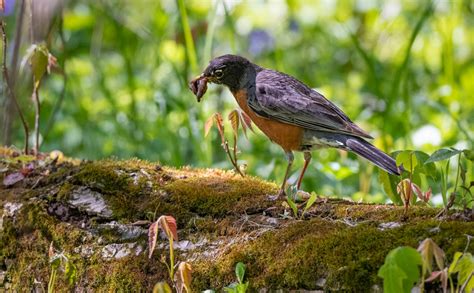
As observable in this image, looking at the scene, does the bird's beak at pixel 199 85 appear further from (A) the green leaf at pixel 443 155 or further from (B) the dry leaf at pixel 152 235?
(A) the green leaf at pixel 443 155

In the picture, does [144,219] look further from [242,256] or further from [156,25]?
[156,25]

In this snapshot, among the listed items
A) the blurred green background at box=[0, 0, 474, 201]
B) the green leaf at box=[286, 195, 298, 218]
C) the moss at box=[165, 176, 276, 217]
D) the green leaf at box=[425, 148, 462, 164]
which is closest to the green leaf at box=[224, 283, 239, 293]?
the green leaf at box=[286, 195, 298, 218]

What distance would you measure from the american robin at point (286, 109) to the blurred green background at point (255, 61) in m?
0.61

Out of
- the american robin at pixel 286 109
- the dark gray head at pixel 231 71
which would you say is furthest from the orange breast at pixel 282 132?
the dark gray head at pixel 231 71

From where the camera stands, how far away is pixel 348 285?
9.70 feet

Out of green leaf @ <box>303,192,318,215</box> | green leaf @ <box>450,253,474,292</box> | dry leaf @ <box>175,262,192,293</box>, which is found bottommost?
dry leaf @ <box>175,262,192,293</box>

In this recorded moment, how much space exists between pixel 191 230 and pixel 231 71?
1605mm

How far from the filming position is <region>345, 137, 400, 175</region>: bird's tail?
13.0ft

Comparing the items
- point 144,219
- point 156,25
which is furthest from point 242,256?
point 156,25

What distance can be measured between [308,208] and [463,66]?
612cm

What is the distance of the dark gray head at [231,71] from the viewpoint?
193 inches

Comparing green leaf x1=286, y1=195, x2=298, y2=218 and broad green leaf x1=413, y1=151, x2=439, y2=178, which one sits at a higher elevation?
broad green leaf x1=413, y1=151, x2=439, y2=178

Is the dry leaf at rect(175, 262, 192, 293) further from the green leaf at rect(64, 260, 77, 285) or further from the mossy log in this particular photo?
the green leaf at rect(64, 260, 77, 285)

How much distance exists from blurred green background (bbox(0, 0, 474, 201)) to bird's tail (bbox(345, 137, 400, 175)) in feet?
2.44
